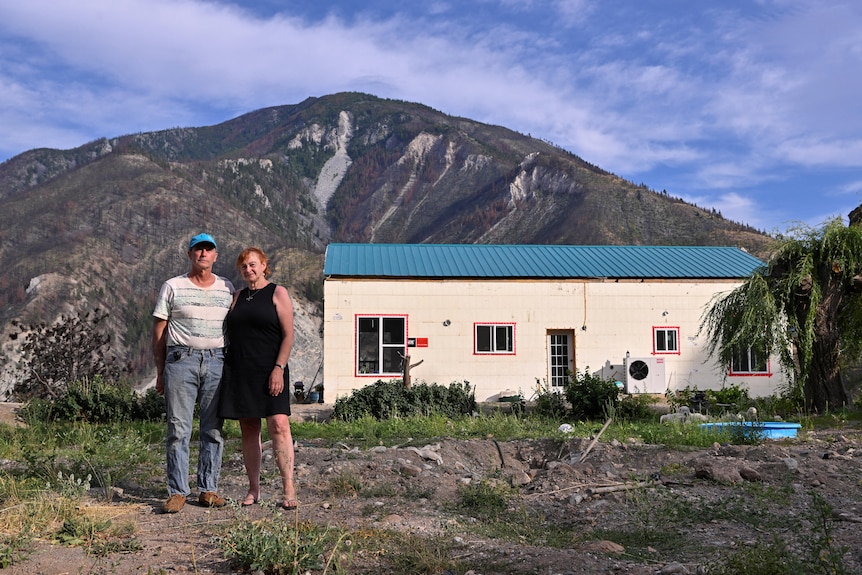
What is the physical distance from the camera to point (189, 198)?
8725cm

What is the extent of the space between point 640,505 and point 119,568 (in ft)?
11.8

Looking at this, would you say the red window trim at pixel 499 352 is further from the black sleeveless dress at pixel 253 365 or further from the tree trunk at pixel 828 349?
the black sleeveless dress at pixel 253 365

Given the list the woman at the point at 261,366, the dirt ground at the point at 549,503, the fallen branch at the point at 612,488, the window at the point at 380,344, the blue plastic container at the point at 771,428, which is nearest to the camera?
the dirt ground at the point at 549,503

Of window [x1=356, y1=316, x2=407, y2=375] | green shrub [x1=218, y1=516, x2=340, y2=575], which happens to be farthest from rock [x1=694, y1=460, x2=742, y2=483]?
window [x1=356, y1=316, x2=407, y2=375]

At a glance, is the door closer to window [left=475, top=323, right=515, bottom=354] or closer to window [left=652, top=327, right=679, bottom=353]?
window [left=475, top=323, right=515, bottom=354]

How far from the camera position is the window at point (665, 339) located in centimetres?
2070

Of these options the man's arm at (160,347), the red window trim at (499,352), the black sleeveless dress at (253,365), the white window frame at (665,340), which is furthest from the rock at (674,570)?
the white window frame at (665,340)

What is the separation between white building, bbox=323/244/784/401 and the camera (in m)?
19.8

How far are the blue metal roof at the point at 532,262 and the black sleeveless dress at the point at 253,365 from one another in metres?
14.1

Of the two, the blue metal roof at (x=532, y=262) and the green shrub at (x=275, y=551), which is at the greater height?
the blue metal roof at (x=532, y=262)

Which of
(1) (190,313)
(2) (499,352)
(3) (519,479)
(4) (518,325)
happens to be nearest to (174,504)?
(1) (190,313)

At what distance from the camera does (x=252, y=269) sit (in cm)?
566

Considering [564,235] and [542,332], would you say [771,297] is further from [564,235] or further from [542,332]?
[564,235]

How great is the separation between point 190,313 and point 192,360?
0.35m
